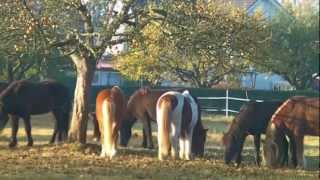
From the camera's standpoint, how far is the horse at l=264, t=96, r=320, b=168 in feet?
45.2

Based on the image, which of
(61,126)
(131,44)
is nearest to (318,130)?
(131,44)

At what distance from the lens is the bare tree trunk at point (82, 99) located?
623 inches

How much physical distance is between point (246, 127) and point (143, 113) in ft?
14.7

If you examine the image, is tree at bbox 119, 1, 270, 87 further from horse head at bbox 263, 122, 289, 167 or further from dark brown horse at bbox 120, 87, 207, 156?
dark brown horse at bbox 120, 87, 207, 156

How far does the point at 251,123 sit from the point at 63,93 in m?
5.85

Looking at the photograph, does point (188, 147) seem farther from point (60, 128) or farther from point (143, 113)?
point (60, 128)

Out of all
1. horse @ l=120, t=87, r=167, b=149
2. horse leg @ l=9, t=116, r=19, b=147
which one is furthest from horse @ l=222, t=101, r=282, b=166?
horse leg @ l=9, t=116, r=19, b=147

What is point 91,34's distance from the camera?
13648mm

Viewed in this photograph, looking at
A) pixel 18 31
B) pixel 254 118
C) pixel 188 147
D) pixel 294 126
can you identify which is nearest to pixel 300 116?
pixel 294 126

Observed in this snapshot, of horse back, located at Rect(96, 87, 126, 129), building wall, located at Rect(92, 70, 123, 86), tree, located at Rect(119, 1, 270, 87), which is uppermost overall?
tree, located at Rect(119, 1, 270, 87)

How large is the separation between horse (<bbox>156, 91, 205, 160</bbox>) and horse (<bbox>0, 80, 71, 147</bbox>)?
4076 millimetres

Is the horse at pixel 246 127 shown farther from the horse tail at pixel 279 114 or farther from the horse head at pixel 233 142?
the horse tail at pixel 279 114

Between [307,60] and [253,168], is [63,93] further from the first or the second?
[307,60]

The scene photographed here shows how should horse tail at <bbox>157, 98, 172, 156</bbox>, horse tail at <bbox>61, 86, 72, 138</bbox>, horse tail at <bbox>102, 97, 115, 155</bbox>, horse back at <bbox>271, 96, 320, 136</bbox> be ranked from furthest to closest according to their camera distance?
horse tail at <bbox>61, 86, 72, 138</bbox>, horse tail at <bbox>102, 97, 115, 155</bbox>, horse tail at <bbox>157, 98, 172, 156</bbox>, horse back at <bbox>271, 96, 320, 136</bbox>
